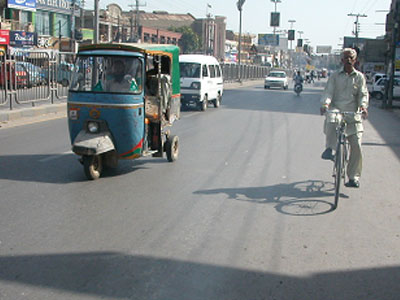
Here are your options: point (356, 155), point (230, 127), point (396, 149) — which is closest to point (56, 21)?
point (230, 127)

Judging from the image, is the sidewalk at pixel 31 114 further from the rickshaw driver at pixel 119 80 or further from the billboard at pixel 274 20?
the billboard at pixel 274 20

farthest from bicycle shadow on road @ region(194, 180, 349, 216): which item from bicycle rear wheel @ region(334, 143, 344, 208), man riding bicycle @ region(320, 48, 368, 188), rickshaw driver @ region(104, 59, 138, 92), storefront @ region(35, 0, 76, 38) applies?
storefront @ region(35, 0, 76, 38)

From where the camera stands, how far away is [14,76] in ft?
51.7

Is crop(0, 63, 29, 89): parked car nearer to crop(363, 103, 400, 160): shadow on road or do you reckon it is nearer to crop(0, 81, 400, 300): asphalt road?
crop(0, 81, 400, 300): asphalt road

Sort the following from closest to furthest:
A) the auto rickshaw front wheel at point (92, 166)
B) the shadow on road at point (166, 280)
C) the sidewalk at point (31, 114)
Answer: the shadow on road at point (166, 280), the auto rickshaw front wheel at point (92, 166), the sidewalk at point (31, 114)

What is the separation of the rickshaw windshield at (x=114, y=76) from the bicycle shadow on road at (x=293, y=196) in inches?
77.6

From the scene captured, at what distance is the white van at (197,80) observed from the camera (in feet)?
67.7

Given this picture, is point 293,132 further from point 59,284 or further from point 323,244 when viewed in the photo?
point 59,284

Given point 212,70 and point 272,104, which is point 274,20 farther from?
point 212,70

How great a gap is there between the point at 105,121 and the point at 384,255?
14.6 feet

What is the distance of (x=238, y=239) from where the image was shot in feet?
17.5

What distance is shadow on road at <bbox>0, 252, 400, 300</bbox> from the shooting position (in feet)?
13.1

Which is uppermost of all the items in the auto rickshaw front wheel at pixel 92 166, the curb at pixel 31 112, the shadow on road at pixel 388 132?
the curb at pixel 31 112

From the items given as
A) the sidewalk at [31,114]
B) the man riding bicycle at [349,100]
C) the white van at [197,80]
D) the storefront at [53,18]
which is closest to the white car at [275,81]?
the storefront at [53,18]
